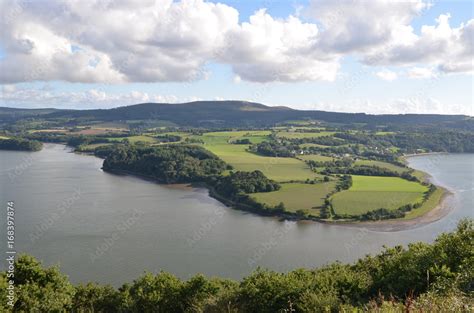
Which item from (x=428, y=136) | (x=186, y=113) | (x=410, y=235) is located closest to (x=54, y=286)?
(x=410, y=235)

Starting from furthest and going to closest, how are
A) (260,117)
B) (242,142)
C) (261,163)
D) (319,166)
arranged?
(260,117)
(242,142)
(261,163)
(319,166)

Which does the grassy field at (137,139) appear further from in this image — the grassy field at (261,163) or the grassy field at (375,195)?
the grassy field at (375,195)

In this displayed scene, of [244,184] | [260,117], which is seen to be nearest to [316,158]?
[244,184]

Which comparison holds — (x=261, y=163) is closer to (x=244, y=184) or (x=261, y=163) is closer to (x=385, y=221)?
(x=244, y=184)

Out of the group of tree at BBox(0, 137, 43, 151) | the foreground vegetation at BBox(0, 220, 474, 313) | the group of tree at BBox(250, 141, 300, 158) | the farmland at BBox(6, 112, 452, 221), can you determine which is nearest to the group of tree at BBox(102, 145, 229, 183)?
the farmland at BBox(6, 112, 452, 221)

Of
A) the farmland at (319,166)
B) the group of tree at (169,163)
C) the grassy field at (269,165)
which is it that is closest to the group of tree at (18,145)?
the farmland at (319,166)

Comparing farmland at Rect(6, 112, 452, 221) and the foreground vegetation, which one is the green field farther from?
the foreground vegetation
